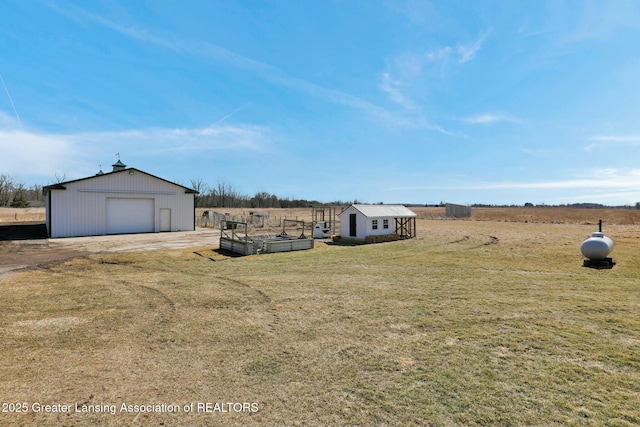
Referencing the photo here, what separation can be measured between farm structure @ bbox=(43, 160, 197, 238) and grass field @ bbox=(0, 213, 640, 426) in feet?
47.6

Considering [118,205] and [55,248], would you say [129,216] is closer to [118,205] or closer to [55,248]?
[118,205]

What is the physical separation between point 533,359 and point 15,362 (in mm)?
7605

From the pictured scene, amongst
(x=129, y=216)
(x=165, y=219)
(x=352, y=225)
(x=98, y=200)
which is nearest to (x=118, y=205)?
(x=129, y=216)

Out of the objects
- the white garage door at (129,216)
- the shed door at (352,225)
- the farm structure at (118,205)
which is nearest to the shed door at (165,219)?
the farm structure at (118,205)

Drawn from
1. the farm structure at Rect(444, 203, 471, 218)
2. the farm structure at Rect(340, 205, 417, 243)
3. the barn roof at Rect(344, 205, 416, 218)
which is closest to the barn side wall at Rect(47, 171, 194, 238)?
the farm structure at Rect(340, 205, 417, 243)

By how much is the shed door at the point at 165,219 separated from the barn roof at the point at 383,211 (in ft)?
50.2

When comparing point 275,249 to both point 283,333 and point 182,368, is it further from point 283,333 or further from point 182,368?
point 182,368

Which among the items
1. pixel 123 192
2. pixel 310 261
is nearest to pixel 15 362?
pixel 310 261

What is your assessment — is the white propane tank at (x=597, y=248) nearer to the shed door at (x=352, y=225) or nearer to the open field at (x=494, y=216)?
the shed door at (x=352, y=225)

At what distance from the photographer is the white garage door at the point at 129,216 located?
24.2 m

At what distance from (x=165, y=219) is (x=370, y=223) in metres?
16.7

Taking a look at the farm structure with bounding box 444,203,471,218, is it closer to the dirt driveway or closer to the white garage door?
the white garage door

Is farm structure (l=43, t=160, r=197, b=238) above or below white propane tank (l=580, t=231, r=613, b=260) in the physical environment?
above

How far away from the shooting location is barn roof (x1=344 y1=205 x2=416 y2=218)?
2322 cm
